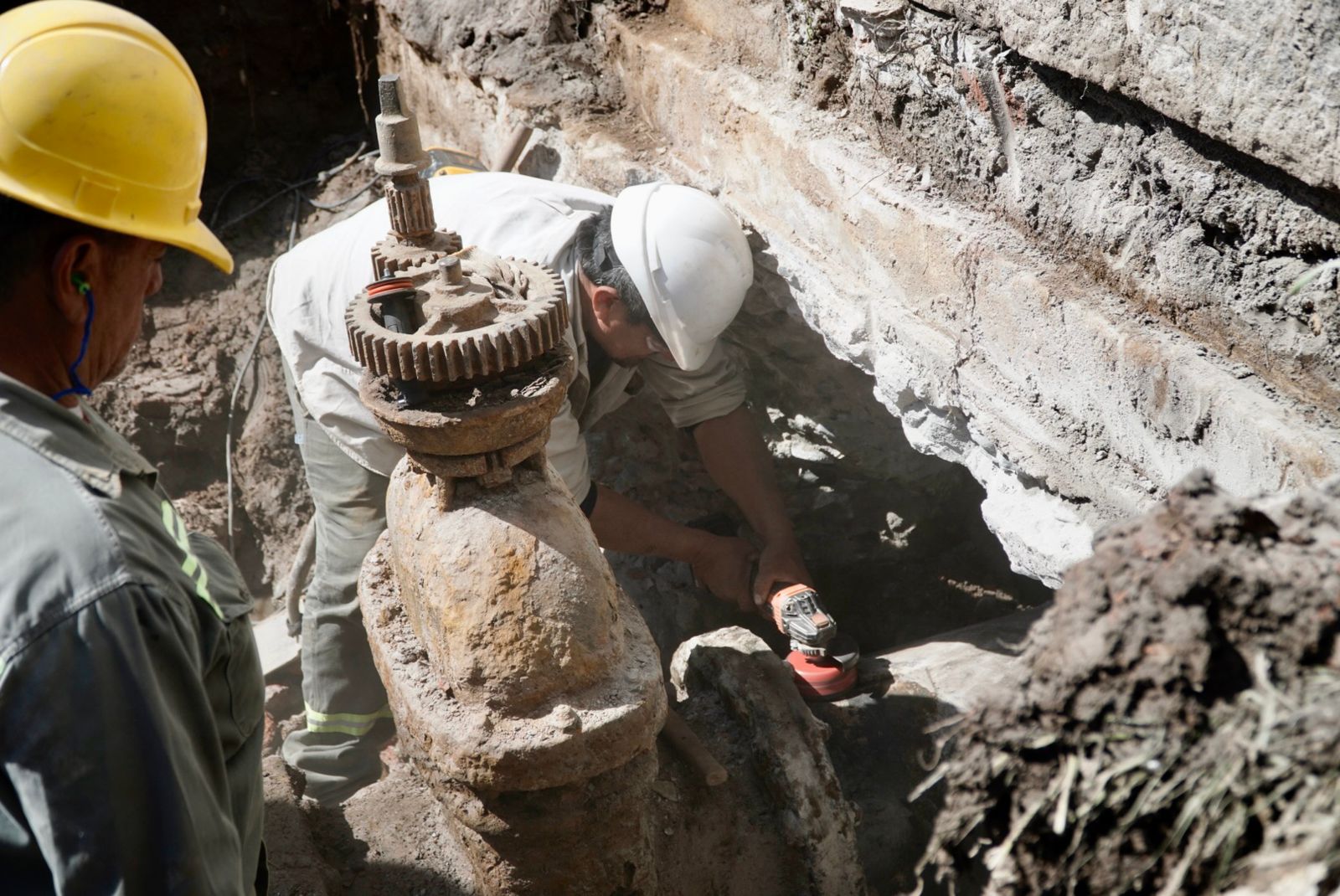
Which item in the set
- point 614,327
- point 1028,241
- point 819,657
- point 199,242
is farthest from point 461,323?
point 819,657

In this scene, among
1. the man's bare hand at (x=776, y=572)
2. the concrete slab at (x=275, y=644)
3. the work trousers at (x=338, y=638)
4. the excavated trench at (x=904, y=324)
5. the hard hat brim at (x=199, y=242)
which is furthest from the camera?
the concrete slab at (x=275, y=644)

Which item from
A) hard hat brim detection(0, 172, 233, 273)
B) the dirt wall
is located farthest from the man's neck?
the dirt wall

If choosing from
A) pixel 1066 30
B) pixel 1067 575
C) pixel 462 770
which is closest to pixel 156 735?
pixel 462 770

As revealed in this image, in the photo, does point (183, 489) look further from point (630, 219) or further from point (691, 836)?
point (691, 836)

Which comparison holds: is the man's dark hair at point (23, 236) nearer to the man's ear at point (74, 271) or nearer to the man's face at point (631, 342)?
the man's ear at point (74, 271)

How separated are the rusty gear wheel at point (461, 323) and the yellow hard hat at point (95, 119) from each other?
0.42 meters

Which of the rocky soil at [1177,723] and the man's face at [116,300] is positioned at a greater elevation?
the rocky soil at [1177,723]

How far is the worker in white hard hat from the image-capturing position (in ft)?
10.6

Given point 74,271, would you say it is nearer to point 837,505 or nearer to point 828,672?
point 828,672

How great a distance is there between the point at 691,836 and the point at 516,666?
79cm

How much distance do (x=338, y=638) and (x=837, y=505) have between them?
1954 mm

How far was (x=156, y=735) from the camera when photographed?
1.52 metres

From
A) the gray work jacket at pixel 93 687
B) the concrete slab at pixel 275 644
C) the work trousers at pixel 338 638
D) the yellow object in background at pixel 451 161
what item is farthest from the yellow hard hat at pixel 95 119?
the concrete slab at pixel 275 644

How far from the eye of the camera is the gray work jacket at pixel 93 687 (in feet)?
4.78
